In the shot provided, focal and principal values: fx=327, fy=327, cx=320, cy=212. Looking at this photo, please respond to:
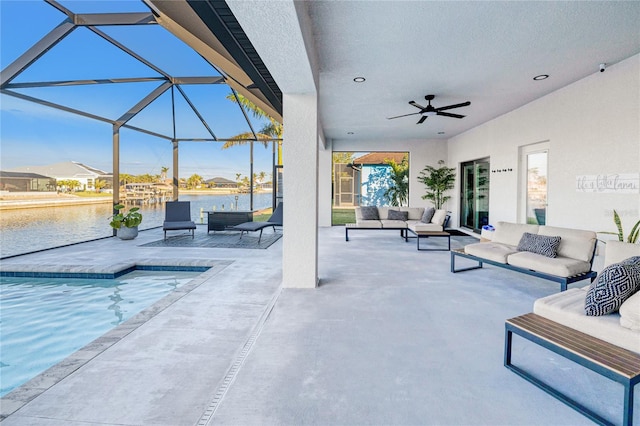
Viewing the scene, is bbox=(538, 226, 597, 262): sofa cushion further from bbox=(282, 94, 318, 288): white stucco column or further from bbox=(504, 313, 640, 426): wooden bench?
bbox=(282, 94, 318, 288): white stucco column

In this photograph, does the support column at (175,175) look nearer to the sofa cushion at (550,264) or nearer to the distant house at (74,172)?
the distant house at (74,172)

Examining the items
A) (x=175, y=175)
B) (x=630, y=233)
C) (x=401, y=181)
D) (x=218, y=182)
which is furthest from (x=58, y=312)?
(x=401, y=181)

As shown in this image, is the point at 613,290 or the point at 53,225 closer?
the point at 613,290

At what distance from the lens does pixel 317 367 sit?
86.8 inches

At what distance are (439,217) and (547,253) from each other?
3.56 m

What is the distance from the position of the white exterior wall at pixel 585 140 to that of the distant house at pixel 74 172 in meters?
9.58

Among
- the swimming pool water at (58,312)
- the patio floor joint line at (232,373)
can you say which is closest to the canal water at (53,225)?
the swimming pool water at (58,312)

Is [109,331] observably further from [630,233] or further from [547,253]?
[630,233]

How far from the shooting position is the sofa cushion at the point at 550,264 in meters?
3.62

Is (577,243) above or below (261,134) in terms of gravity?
below

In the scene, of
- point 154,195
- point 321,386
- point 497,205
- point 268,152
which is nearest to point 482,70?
point 497,205

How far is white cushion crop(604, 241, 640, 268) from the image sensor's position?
9.22 feet

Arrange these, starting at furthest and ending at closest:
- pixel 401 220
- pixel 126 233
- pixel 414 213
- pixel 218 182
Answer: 1. pixel 218 182
2. pixel 414 213
3. pixel 401 220
4. pixel 126 233

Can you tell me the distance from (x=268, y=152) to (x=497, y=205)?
6.85 meters
